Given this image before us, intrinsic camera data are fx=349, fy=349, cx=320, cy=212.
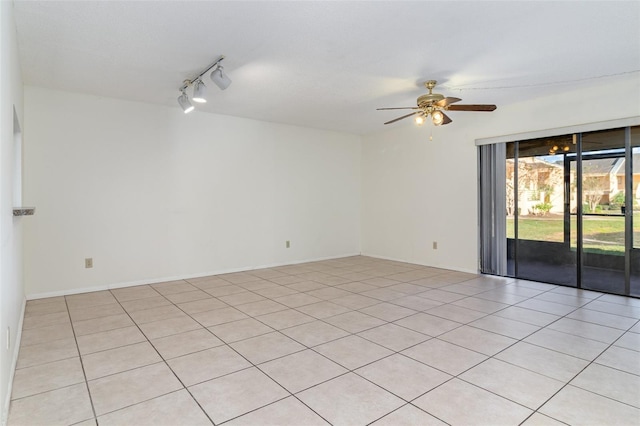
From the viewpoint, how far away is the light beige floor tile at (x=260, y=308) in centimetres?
348

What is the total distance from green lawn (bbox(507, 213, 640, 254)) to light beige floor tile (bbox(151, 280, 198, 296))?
4.65 meters

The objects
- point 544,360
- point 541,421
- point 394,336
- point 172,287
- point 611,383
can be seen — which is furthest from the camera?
point 172,287

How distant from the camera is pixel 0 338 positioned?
1.71 meters

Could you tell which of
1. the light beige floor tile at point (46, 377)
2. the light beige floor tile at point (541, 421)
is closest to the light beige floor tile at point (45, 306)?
the light beige floor tile at point (46, 377)

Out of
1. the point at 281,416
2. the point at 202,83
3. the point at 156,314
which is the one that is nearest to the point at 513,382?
the point at 281,416

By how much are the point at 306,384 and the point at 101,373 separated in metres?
1.34

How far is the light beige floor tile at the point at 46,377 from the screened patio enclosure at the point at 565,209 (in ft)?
16.5

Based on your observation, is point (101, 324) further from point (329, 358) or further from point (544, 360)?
point (544, 360)

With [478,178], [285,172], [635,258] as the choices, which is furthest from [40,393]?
[635,258]

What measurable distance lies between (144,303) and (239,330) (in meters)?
1.46

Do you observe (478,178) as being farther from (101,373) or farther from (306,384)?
(101,373)

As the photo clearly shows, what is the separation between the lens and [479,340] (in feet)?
9.11

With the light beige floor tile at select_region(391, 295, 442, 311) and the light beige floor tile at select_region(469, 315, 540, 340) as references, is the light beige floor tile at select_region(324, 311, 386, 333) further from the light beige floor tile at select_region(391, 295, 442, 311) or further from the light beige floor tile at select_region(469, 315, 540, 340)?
the light beige floor tile at select_region(469, 315, 540, 340)

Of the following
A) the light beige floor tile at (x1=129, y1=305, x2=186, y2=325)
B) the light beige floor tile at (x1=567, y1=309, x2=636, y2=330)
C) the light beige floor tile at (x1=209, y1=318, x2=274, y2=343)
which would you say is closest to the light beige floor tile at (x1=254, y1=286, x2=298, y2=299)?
the light beige floor tile at (x1=209, y1=318, x2=274, y2=343)
